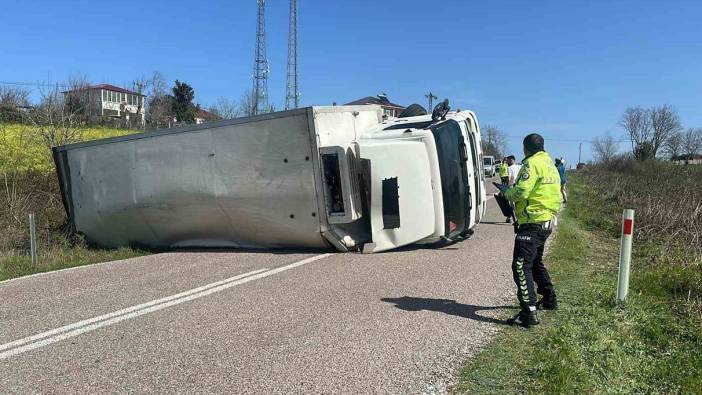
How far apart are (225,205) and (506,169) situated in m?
7.38

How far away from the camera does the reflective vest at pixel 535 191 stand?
4598 millimetres

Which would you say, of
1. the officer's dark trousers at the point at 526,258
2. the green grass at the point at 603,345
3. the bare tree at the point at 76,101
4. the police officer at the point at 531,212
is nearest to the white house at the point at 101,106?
the bare tree at the point at 76,101

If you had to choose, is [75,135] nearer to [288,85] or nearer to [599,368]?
[599,368]

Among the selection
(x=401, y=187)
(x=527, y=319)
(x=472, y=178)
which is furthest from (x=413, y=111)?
(x=527, y=319)

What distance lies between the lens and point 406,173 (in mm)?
7594

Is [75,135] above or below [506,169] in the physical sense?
above

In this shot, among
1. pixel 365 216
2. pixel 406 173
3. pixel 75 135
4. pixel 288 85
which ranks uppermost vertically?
pixel 288 85

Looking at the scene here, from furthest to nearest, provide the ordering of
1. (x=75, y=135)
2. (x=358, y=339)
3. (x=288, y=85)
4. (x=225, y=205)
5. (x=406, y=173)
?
(x=288, y=85) → (x=75, y=135) → (x=225, y=205) → (x=406, y=173) → (x=358, y=339)

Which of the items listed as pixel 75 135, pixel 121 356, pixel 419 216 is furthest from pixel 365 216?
pixel 75 135

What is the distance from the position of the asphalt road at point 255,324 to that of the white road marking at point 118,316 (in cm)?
2

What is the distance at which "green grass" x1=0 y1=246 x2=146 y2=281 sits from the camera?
25.5ft

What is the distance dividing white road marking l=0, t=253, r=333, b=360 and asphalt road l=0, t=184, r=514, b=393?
0.06ft

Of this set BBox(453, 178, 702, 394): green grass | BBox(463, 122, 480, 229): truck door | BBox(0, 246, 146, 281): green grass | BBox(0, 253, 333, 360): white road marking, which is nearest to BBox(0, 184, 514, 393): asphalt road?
BBox(0, 253, 333, 360): white road marking

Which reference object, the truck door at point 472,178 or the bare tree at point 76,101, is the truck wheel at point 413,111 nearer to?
the truck door at point 472,178
